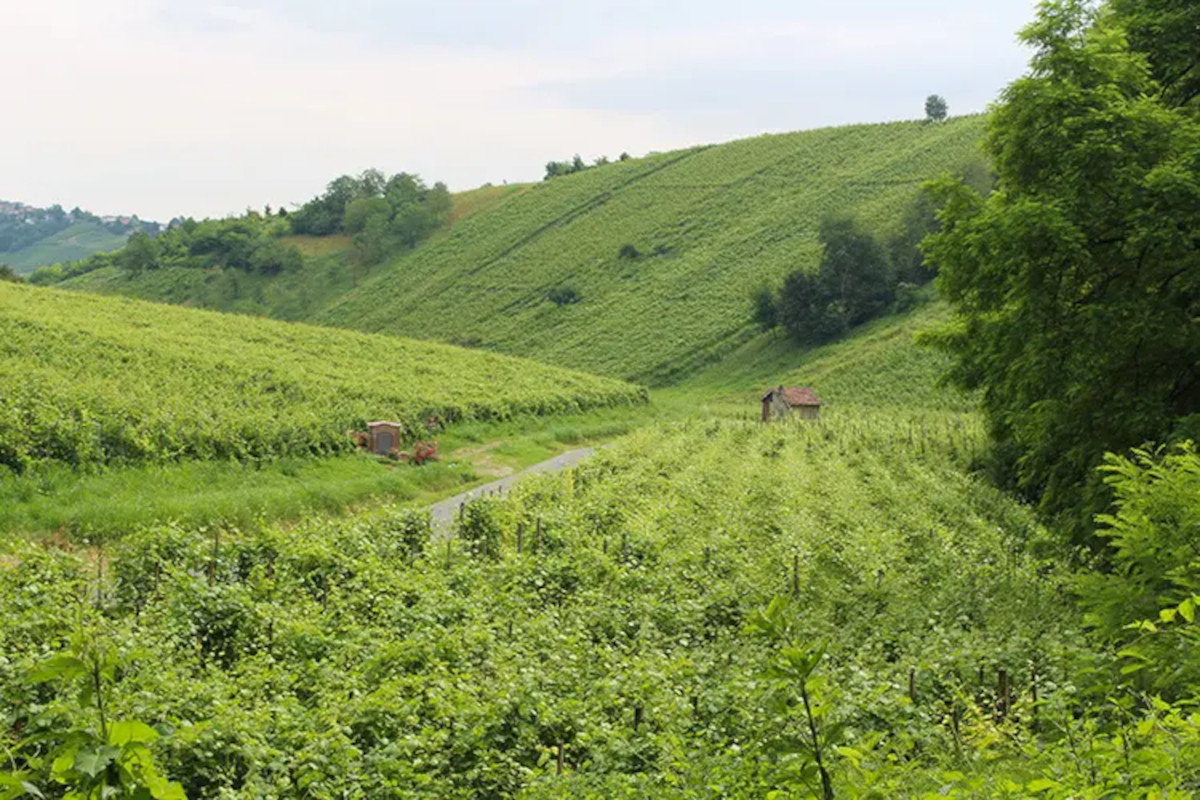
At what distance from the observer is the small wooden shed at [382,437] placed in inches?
1325

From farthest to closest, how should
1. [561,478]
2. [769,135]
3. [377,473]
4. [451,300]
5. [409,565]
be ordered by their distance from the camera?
[769,135]
[451,300]
[377,473]
[561,478]
[409,565]

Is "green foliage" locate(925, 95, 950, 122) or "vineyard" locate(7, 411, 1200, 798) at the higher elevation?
"green foliage" locate(925, 95, 950, 122)

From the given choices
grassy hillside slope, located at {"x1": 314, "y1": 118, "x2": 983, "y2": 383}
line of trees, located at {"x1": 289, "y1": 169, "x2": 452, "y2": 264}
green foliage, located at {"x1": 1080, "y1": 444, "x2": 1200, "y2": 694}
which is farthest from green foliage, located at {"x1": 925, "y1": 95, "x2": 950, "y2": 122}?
green foliage, located at {"x1": 1080, "y1": 444, "x2": 1200, "y2": 694}

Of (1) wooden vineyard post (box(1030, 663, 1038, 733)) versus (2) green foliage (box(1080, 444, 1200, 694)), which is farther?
(1) wooden vineyard post (box(1030, 663, 1038, 733))

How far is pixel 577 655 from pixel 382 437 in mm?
24151

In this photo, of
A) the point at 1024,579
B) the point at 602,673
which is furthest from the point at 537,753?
the point at 1024,579

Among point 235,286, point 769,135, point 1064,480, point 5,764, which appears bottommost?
point 1064,480

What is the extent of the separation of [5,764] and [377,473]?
2394cm

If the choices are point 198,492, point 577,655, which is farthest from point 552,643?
point 198,492

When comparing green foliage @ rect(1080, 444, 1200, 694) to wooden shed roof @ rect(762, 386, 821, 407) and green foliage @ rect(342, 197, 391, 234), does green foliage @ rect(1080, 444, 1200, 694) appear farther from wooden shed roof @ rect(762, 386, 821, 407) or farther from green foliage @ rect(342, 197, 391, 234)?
green foliage @ rect(342, 197, 391, 234)

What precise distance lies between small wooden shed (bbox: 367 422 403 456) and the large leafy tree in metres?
21.5

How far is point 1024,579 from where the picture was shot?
15578 millimetres

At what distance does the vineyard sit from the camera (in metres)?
7.39

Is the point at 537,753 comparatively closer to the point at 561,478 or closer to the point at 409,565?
the point at 409,565
